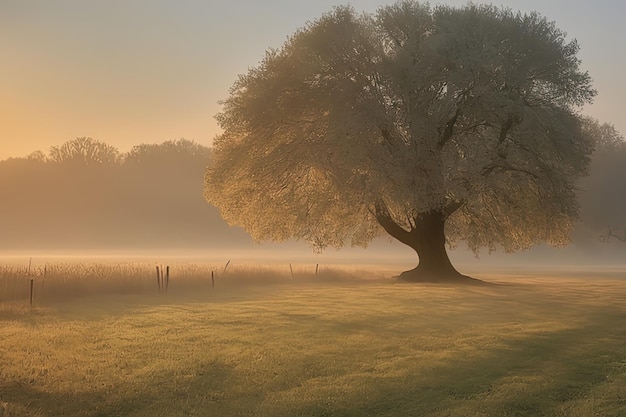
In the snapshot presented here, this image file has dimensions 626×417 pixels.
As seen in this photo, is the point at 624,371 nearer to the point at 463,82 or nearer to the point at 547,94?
the point at 463,82

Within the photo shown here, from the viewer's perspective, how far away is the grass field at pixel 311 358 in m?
10.4

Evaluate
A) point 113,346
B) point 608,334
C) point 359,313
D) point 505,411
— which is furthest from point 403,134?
point 505,411

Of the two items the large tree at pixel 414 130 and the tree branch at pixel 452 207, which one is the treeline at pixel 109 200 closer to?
the large tree at pixel 414 130

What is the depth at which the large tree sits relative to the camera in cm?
3400

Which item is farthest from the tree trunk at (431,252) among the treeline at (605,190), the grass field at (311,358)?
the treeline at (605,190)

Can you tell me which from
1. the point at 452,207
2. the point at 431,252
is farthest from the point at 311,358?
the point at 431,252

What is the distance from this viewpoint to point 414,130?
112 feet

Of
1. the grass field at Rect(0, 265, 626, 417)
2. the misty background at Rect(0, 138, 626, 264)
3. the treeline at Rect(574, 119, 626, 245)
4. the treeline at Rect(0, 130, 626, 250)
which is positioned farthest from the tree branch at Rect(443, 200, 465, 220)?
the treeline at Rect(0, 130, 626, 250)

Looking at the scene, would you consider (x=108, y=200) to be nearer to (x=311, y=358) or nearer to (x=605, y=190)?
(x=605, y=190)

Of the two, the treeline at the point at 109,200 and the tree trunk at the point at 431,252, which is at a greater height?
the treeline at the point at 109,200

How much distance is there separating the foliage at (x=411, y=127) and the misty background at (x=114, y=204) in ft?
235

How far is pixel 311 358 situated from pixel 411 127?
23.4 meters

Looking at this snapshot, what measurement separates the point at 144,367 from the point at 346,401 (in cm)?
493

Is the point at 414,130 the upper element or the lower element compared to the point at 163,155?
lower
